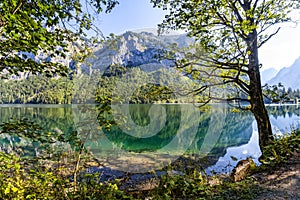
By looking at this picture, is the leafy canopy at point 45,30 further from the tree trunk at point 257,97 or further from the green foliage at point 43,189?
the tree trunk at point 257,97

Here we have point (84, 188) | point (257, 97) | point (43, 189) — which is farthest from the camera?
point (257, 97)

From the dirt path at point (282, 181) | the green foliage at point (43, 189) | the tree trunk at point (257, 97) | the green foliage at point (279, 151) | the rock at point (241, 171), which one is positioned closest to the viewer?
the green foliage at point (43, 189)

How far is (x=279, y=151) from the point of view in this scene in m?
6.19

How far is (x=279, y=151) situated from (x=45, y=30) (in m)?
6.89

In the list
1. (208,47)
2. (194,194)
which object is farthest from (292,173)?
(208,47)

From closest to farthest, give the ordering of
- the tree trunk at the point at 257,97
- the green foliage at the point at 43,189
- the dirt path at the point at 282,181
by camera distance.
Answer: the green foliage at the point at 43,189
the dirt path at the point at 282,181
the tree trunk at the point at 257,97

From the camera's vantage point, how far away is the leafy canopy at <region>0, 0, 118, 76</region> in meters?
2.25

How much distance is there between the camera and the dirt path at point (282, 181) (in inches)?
145

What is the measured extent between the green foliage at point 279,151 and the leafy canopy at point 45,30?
567 centimetres

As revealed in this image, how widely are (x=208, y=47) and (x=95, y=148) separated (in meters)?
13.4

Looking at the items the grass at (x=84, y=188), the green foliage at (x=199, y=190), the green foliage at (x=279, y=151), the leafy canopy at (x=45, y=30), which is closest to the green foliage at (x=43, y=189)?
the grass at (x=84, y=188)

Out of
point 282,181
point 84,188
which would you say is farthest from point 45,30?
point 282,181

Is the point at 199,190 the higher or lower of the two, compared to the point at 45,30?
lower

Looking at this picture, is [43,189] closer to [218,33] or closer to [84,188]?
[84,188]
